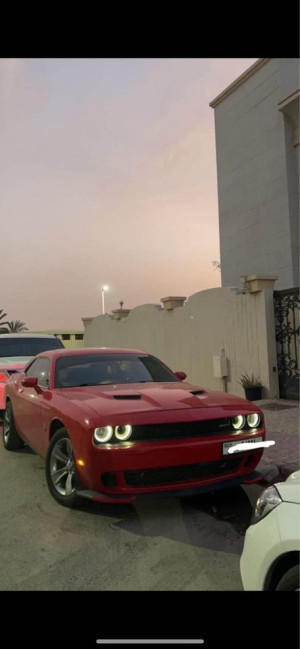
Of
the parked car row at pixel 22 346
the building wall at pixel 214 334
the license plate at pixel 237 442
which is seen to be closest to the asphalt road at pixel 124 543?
the license plate at pixel 237 442

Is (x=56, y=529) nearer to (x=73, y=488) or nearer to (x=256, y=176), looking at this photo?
(x=73, y=488)

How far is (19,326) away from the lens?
49031mm

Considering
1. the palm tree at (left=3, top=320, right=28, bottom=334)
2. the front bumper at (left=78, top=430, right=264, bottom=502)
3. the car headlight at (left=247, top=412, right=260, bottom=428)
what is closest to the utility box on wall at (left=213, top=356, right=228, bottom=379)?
the car headlight at (left=247, top=412, right=260, bottom=428)

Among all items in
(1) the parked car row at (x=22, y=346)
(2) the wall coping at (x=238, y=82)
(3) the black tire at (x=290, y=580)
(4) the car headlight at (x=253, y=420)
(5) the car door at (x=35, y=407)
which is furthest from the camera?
(2) the wall coping at (x=238, y=82)

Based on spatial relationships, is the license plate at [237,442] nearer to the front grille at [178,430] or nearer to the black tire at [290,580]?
the front grille at [178,430]

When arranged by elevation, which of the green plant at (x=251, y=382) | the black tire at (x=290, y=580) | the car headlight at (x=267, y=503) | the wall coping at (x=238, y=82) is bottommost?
the green plant at (x=251, y=382)

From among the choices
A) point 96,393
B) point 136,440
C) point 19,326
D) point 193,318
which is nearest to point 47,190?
point 193,318

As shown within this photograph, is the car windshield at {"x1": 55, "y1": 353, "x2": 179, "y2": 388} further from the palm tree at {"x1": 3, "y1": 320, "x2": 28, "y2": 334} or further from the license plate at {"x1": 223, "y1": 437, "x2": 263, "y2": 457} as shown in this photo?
the palm tree at {"x1": 3, "y1": 320, "x2": 28, "y2": 334}

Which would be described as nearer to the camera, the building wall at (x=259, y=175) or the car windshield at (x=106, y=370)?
the car windshield at (x=106, y=370)

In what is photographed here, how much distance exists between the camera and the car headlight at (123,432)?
3.54 metres

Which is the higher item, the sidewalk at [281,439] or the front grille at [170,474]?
the front grille at [170,474]

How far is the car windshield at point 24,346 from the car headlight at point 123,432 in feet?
18.8

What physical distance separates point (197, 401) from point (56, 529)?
1.53m

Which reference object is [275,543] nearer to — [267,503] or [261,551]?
[261,551]
